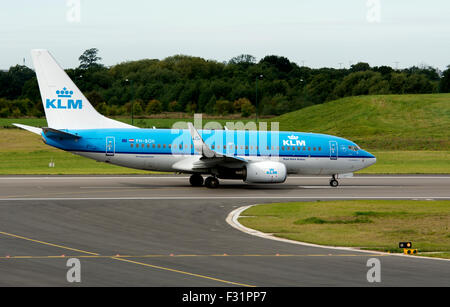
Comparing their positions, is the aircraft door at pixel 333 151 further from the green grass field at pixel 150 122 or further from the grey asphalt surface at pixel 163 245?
the green grass field at pixel 150 122

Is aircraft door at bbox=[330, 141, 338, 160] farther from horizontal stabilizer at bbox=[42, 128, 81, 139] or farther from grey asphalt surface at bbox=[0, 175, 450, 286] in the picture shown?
horizontal stabilizer at bbox=[42, 128, 81, 139]

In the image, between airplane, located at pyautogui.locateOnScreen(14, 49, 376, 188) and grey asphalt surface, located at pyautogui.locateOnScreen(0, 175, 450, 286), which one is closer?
grey asphalt surface, located at pyautogui.locateOnScreen(0, 175, 450, 286)

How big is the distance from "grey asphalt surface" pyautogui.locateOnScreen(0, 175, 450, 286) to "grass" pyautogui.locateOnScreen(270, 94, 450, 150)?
45966 millimetres

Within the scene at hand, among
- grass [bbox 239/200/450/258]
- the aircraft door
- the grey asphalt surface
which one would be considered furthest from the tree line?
grass [bbox 239/200/450/258]

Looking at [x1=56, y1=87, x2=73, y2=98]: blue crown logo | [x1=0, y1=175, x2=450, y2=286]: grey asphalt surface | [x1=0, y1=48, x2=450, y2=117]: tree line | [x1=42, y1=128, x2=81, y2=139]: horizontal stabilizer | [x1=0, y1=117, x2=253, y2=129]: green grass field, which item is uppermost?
[x1=0, y1=48, x2=450, y2=117]: tree line

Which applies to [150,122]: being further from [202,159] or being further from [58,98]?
[202,159]

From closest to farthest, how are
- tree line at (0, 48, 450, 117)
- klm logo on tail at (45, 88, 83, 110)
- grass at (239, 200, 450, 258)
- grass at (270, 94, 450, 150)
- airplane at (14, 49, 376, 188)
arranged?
grass at (239, 200, 450, 258)
airplane at (14, 49, 376, 188)
klm logo on tail at (45, 88, 83, 110)
grass at (270, 94, 450, 150)
tree line at (0, 48, 450, 117)

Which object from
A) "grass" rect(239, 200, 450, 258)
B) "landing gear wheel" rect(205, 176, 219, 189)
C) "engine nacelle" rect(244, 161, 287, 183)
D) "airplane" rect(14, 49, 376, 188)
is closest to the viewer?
"grass" rect(239, 200, 450, 258)

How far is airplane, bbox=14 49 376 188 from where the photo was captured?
41.0m

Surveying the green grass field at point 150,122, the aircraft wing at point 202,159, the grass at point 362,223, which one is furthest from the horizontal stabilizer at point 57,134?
the green grass field at point 150,122

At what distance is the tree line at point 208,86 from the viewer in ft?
370

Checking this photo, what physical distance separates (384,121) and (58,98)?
65965mm
